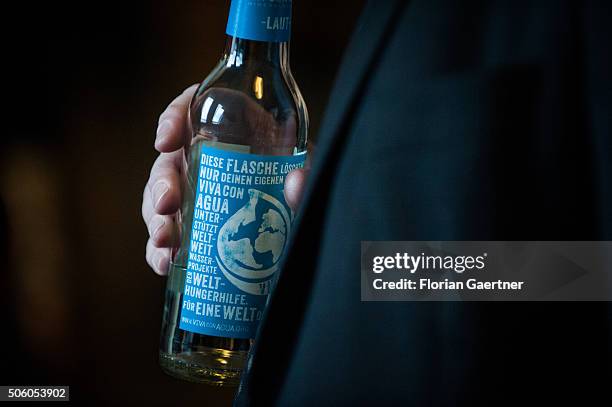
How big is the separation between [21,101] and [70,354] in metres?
0.35

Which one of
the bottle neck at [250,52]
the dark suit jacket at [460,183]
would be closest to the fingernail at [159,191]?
Result: the bottle neck at [250,52]

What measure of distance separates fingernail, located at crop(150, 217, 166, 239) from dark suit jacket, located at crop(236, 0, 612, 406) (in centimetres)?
35

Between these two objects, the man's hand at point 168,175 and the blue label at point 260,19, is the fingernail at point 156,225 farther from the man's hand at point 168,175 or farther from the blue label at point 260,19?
the blue label at point 260,19

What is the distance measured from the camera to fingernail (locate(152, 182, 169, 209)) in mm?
588

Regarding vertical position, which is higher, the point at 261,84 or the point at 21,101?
the point at 21,101

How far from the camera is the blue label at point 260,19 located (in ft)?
1.56

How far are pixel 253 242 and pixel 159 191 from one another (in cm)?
16

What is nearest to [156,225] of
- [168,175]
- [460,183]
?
[168,175]

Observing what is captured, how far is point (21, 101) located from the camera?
1.00 m

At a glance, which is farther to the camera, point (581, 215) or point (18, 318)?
point (18, 318)

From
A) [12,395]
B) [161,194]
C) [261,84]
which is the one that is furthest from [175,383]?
[261,84]

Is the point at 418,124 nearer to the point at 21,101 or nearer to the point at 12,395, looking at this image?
the point at 12,395

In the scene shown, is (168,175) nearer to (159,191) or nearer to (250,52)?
(159,191)

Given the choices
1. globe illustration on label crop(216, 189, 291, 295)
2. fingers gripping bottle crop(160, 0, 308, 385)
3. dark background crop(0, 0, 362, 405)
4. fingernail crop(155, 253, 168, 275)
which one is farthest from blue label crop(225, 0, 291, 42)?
dark background crop(0, 0, 362, 405)
